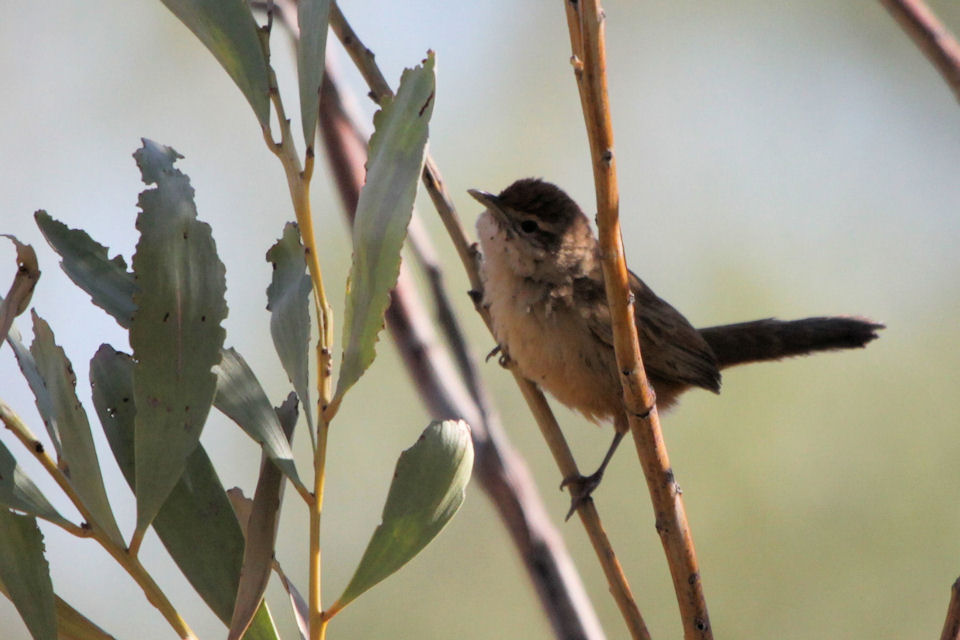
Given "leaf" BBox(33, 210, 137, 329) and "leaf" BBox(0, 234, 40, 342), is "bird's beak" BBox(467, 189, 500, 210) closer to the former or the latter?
"leaf" BBox(33, 210, 137, 329)

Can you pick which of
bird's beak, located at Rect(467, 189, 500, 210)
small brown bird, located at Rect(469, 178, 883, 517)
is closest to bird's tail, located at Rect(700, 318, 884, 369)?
small brown bird, located at Rect(469, 178, 883, 517)

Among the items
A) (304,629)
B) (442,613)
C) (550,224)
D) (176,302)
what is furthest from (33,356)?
(442,613)

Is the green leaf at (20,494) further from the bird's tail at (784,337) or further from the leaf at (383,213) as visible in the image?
the bird's tail at (784,337)

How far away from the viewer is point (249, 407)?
1.42 m

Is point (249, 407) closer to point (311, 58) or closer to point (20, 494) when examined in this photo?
point (20, 494)

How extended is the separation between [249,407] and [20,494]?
0.30 meters

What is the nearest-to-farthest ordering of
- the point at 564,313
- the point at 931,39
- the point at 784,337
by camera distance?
1. the point at 931,39
2. the point at 564,313
3. the point at 784,337

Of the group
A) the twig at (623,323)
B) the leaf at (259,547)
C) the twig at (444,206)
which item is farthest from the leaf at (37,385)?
the twig at (444,206)

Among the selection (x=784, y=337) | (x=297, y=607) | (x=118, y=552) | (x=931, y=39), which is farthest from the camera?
(x=784, y=337)

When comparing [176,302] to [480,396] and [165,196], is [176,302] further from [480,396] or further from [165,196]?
[480,396]

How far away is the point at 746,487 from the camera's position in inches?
280

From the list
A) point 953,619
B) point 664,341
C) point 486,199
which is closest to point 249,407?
point 953,619

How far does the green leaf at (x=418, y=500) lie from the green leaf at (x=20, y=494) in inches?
15.5

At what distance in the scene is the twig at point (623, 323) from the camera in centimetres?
137
